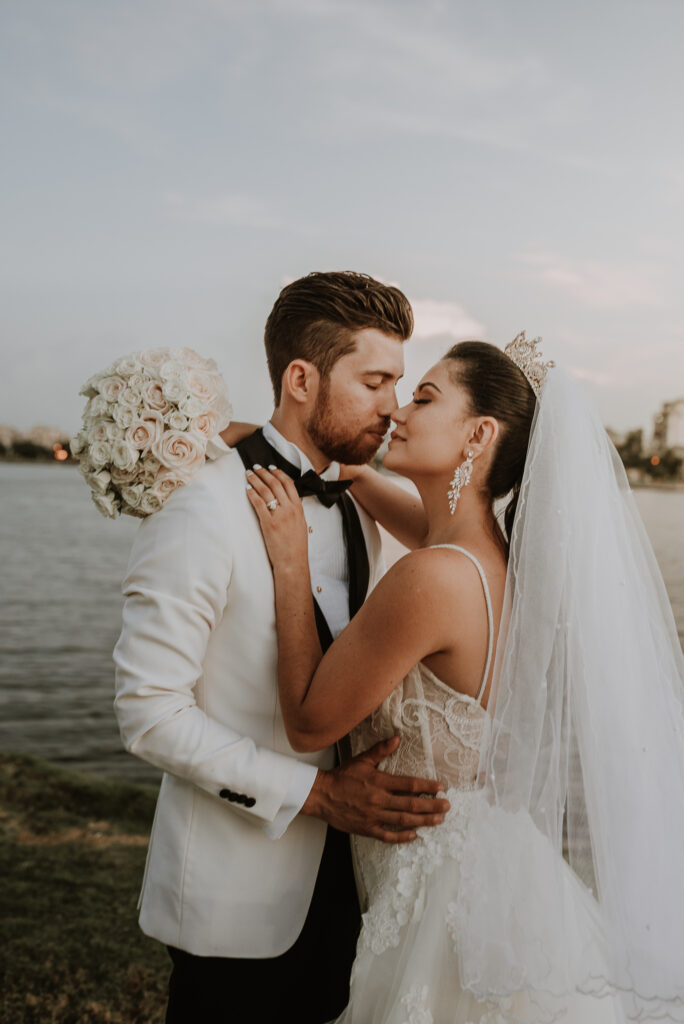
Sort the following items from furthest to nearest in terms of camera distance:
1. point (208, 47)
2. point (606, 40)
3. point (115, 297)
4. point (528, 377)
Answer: point (115, 297) < point (208, 47) < point (606, 40) < point (528, 377)

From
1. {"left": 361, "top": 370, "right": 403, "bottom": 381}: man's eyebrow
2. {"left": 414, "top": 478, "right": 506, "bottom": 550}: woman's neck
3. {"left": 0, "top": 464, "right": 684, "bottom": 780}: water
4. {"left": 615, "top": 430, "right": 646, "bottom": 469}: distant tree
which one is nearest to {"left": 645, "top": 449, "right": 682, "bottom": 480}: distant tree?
{"left": 0, "top": 464, "right": 684, "bottom": 780}: water

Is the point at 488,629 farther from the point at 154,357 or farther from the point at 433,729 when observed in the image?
the point at 154,357

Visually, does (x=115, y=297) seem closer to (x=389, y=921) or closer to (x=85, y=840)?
(x=85, y=840)

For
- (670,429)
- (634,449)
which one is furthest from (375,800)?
(670,429)

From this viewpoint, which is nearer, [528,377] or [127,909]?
[528,377]

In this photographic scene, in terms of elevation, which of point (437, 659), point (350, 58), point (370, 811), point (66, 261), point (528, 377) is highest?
point (350, 58)

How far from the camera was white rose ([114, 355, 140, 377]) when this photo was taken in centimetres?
225

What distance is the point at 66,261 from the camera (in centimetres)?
1423

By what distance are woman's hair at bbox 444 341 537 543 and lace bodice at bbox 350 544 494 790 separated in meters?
0.32

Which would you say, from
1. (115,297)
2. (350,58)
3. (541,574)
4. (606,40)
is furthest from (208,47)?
(541,574)

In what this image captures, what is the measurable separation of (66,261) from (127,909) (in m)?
12.3

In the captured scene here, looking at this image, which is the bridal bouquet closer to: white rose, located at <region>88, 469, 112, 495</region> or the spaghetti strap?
Answer: white rose, located at <region>88, 469, 112, 495</region>

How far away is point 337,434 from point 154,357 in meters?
0.65

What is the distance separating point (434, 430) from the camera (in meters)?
2.38
